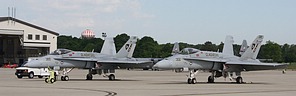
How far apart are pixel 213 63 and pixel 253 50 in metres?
4.13

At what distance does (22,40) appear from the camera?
90.9m

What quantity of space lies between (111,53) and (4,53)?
222 ft

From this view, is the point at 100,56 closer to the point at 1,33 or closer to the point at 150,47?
the point at 1,33

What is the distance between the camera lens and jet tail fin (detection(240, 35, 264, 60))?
35.9 meters

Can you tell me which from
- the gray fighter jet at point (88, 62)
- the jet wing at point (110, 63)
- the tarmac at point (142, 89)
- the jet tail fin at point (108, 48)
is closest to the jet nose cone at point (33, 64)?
the gray fighter jet at point (88, 62)

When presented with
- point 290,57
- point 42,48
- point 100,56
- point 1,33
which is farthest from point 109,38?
point 290,57

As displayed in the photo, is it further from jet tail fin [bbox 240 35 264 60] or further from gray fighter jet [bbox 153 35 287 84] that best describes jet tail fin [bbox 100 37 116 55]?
jet tail fin [bbox 240 35 264 60]

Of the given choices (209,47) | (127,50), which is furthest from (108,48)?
(209,47)

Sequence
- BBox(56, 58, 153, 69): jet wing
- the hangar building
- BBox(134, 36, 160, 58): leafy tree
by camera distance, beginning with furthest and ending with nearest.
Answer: BBox(134, 36, 160, 58): leafy tree
the hangar building
BBox(56, 58, 153, 69): jet wing

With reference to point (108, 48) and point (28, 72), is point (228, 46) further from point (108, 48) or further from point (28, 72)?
point (28, 72)

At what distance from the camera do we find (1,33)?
86375mm

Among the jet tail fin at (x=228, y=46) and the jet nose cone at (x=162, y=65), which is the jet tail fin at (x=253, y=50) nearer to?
the jet tail fin at (x=228, y=46)

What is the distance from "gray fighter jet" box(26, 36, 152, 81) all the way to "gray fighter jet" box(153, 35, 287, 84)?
6.97 metres

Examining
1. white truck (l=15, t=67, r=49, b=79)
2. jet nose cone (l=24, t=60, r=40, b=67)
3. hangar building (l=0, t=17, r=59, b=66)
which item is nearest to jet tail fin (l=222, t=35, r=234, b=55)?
jet nose cone (l=24, t=60, r=40, b=67)
